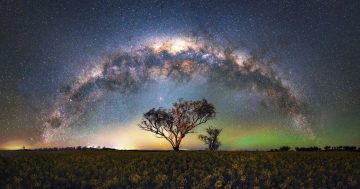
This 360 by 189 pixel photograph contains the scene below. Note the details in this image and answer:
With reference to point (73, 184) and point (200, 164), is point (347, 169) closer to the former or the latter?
point (200, 164)

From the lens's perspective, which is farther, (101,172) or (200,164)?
(200,164)

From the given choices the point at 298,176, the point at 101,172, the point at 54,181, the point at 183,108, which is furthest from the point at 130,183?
the point at 183,108

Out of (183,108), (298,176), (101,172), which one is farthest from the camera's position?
(183,108)

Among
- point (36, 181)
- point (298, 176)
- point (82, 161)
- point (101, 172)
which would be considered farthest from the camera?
point (82, 161)

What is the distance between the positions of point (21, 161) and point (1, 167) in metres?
3.02

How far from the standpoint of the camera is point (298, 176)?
2239cm

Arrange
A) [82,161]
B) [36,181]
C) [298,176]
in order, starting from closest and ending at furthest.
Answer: [36,181], [298,176], [82,161]

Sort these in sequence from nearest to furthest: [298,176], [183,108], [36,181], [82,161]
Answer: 1. [36,181]
2. [298,176]
3. [82,161]
4. [183,108]

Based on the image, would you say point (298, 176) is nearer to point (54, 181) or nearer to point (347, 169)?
point (347, 169)

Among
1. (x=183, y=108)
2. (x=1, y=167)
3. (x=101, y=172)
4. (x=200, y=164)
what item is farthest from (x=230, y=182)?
(x=183, y=108)

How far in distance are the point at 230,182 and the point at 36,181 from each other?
33.8 feet

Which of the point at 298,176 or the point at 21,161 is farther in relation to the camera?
the point at 21,161

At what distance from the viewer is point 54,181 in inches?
772

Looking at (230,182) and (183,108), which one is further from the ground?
(183,108)
